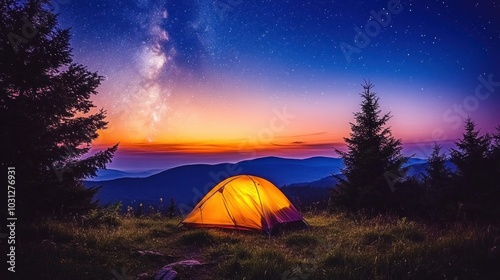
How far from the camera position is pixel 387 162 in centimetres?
1586

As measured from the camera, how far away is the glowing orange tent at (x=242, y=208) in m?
12.0

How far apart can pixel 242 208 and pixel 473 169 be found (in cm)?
1603

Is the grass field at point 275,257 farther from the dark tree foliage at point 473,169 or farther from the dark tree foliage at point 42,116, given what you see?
the dark tree foliage at point 473,169

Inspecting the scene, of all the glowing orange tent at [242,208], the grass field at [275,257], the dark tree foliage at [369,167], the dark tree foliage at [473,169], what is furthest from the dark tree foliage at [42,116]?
the dark tree foliage at [473,169]

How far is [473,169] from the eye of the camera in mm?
19531

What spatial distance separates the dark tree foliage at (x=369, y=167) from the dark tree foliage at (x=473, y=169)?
20.4 feet

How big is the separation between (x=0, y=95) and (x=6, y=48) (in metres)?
1.60

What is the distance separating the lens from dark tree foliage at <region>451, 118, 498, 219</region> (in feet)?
61.1

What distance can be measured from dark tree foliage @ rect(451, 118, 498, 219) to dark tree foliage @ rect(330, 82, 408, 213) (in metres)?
6.23

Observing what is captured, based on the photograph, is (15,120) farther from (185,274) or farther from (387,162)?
(387,162)

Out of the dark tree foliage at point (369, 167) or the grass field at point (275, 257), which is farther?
the dark tree foliage at point (369, 167)

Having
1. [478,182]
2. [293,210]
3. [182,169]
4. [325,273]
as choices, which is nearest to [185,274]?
[325,273]

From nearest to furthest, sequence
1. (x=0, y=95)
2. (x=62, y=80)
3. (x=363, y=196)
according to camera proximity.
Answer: (x=0, y=95)
(x=62, y=80)
(x=363, y=196)

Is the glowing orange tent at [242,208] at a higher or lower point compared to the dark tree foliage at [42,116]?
lower
